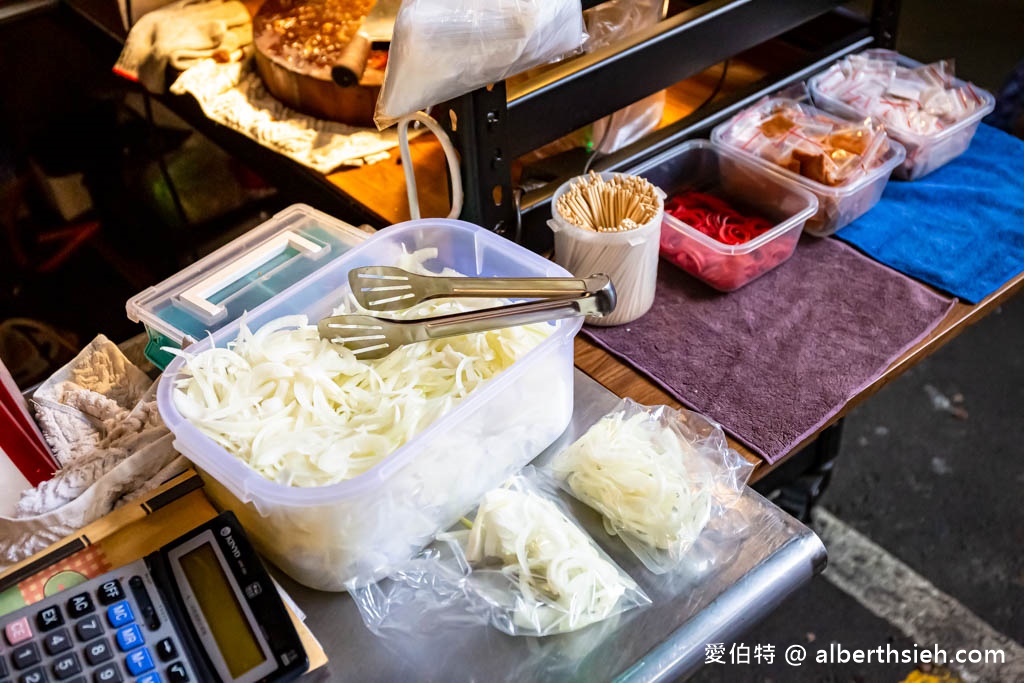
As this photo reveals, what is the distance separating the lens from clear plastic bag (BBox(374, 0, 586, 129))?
0.76 m

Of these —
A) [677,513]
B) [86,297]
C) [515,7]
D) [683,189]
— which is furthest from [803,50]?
[86,297]

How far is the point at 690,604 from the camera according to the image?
0.68 metres

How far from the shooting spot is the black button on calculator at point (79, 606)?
608mm

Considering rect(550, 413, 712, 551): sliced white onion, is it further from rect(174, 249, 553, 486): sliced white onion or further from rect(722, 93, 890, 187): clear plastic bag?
rect(722, 93, 890, 187): clear plastic bag

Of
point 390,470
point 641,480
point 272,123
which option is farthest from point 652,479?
point 272,123

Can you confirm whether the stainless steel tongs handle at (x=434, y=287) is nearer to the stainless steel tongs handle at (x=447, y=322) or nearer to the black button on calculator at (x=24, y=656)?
the stainless steel tongs handle at (x=447, y=322)

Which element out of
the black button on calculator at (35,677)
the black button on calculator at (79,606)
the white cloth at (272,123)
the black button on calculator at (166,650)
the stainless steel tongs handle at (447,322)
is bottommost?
the black button on calculator at (166,650)

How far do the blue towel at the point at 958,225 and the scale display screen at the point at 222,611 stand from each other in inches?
33.8

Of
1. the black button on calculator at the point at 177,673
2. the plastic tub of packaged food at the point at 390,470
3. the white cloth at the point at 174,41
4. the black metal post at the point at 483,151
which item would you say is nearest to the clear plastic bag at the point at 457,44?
the black metal post at the point at 483,151

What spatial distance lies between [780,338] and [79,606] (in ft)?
2.42

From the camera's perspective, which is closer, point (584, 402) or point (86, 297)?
point (584, 402)

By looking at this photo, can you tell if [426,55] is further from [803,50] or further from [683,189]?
[803,50]

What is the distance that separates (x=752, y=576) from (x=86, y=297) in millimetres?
1546

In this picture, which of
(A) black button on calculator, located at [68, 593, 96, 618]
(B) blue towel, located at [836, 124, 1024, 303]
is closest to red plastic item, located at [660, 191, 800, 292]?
(B) blue towel, located at [836, 124, 1024, 303]
